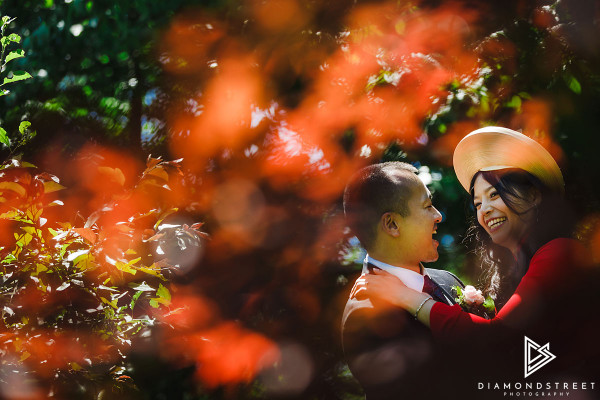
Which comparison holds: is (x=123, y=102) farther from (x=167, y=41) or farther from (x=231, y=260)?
(x=231, y=260)

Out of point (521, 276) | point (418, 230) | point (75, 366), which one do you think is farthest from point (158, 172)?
point (521, 276)

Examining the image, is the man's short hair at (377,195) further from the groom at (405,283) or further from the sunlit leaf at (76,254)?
the sunlit leaf at (76,254)

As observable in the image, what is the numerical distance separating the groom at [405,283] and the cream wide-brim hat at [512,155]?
0.29m

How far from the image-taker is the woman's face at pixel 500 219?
6.49 ft

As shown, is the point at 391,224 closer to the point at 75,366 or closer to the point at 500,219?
the point at 500,219

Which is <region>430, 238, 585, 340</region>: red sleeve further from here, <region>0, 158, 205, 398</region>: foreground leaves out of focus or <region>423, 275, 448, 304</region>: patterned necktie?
<region>0, 158, 205, 398</region>: foreground leaves out of focus

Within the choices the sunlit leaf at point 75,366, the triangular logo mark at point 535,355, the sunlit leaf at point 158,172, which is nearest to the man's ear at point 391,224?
the triangular logo mark at point 535,355

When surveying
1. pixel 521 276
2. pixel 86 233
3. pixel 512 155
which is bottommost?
pixel 521 276

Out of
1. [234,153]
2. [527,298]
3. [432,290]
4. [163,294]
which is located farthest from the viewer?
[234,153]

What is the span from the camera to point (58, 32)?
4191 mm

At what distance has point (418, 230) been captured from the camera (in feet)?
6.74

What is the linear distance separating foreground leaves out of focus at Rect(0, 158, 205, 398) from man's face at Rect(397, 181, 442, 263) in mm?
1102

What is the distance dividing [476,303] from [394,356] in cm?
46

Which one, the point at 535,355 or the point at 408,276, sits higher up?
the point at 408,276
